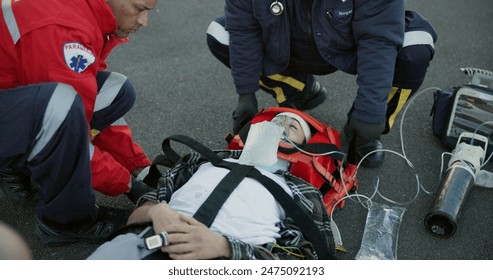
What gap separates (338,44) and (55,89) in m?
1.15

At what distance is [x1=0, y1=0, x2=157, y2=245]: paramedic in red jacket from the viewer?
150 centimetres

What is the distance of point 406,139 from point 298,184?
2.92 feet

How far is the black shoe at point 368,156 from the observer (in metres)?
2.27

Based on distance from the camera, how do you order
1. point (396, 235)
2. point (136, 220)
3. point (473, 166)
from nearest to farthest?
→ point (136, 220) < point (396, 235) < point (473, 166)

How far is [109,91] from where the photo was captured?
6.43 ft

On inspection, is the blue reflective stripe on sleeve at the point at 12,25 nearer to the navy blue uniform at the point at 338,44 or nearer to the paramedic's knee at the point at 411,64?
the navy blue uniform at the point at 338,44

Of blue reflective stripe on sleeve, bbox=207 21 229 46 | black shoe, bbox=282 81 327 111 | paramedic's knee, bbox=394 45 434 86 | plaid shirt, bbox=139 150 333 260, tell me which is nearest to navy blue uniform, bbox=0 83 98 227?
plaid shirt, bbox=139 150 333 260

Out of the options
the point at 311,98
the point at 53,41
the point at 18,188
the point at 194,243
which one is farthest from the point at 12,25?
the point at 311,98

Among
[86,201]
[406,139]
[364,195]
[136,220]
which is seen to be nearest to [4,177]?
[86,201]

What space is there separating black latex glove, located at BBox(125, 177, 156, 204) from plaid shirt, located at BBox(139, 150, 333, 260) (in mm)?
222

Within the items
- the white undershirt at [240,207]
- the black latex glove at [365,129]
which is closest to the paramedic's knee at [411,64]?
the black latex glove at [365,129]

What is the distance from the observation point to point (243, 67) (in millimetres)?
2217

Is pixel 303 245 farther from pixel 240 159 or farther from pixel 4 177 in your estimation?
pixel 4 177

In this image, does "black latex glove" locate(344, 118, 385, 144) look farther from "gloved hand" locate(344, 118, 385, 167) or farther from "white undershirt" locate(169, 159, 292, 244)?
"white undershirt" locate(169, 159, 292, 244)
